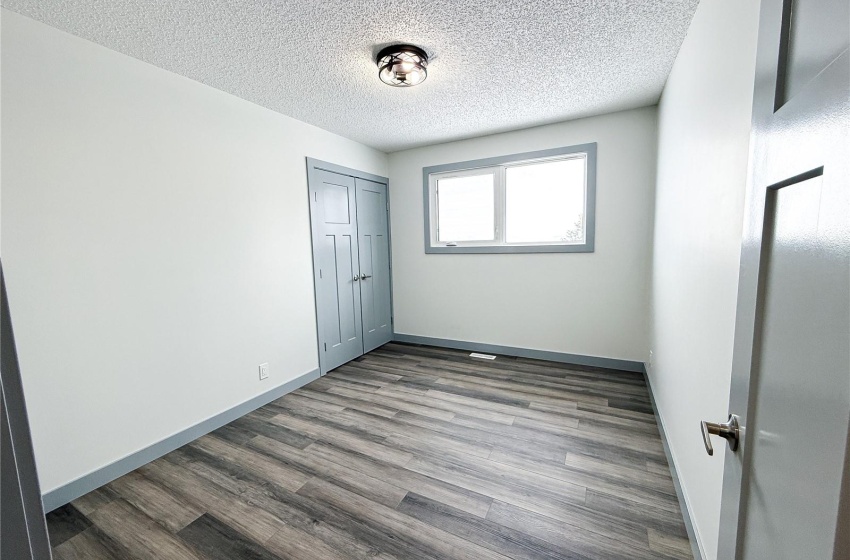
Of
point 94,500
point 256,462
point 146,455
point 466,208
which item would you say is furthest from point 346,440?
point 466,208

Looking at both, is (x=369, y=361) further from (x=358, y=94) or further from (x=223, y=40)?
(x=223, y=40)

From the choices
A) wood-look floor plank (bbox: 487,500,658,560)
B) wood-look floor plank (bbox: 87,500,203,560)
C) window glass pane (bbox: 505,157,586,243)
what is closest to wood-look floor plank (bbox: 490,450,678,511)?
wood-look floor plank (bbox: 487,500,658,560)

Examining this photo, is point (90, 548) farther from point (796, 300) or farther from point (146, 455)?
point (796, 300)

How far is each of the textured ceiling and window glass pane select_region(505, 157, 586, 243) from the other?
0.70 m

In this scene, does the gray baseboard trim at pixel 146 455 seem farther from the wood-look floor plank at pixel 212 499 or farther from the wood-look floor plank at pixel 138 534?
the wood-look floor plank at pixel 138 534

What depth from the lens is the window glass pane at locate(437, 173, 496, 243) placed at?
12.6 ft

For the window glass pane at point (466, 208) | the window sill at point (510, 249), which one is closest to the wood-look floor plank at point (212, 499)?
the window sill at point (510, 249)

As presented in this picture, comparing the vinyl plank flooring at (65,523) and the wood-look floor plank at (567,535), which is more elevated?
the wood-look floor plank at (567,535)

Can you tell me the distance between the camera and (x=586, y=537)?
146 centimetres

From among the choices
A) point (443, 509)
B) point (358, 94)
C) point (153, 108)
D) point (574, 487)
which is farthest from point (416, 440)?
point (153, 108)

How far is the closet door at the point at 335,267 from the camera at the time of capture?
11.0 feet

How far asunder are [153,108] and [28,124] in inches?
24.3

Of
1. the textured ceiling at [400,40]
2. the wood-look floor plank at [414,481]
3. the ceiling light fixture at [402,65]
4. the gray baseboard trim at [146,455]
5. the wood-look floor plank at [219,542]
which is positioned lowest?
the wood-look floor plank at [219,542]

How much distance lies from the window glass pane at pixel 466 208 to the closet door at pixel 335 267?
3.60ft
